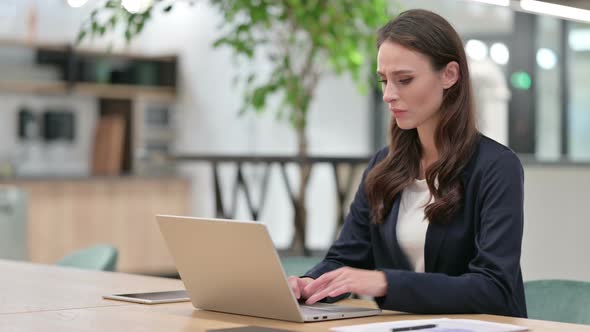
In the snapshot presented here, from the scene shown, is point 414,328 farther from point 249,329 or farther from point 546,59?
point 546,59

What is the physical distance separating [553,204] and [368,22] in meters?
1.15

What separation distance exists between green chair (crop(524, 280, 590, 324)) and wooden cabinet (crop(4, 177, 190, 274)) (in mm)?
6121

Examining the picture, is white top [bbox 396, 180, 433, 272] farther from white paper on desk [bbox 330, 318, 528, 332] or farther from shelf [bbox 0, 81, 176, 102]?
shelf [bbox 0, 81, 176, 102]

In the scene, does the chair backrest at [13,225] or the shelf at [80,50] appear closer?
the chair backrest at [13,225]

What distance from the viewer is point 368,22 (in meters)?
4.60

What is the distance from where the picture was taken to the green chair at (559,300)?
2326mm

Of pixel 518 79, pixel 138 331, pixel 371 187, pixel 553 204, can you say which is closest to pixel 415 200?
pixel 371 187

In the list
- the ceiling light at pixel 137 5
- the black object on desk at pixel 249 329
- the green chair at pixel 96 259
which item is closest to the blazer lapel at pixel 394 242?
the black object on desk at pixel 249 329

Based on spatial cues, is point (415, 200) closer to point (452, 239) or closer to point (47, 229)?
point (452, 239)

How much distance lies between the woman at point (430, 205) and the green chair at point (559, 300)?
0.12 metres

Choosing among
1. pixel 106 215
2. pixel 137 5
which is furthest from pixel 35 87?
pixel 137 5

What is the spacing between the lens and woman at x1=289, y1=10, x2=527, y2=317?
2139mm

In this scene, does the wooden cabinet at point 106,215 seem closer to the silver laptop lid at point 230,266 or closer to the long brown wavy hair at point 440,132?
the long brown wavy hair at point 440,132

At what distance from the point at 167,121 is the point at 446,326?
804 cm
